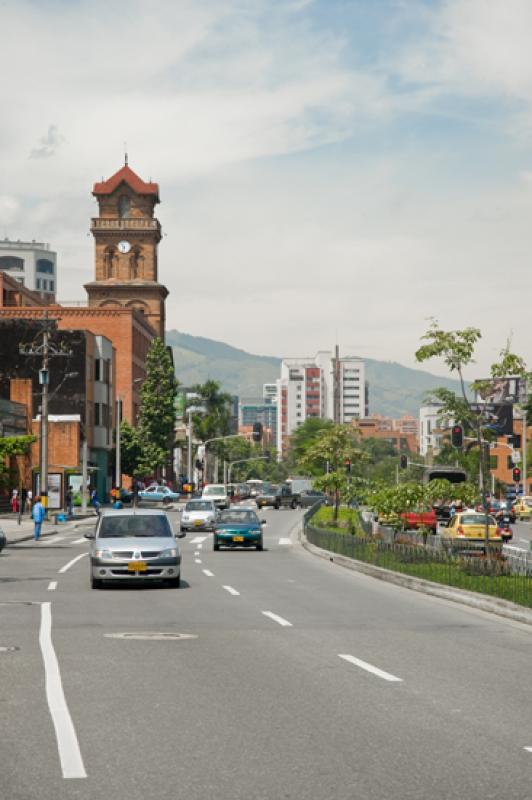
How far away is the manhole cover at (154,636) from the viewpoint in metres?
15.2

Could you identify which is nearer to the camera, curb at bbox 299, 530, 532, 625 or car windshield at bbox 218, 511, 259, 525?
curb at bbox 299, 530, 532, 625

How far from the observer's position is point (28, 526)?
61688 millimetres

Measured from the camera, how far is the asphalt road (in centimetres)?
734

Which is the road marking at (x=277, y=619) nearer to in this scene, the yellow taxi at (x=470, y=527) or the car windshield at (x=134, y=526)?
the car windshield at (x=134, y=526)

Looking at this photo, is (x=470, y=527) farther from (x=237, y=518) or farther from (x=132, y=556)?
(x=132, y=556)

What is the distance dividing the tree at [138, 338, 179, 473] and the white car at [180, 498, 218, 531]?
64.1 meters

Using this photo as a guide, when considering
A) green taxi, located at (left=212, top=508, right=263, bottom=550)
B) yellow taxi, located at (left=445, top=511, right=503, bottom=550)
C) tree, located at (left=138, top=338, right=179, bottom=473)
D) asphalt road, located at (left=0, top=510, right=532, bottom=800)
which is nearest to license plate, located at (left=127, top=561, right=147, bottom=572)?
asphalt road, located at (left=0, top=510, right=532, bottom=800)

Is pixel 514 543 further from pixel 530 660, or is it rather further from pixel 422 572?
pixel 530 660

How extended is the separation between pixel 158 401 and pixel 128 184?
3675cm

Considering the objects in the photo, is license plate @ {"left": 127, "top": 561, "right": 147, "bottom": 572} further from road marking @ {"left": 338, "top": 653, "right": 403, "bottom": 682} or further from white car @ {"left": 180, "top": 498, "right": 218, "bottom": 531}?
white car @ {"left": 180, "top": 498, "right": 218, "bottom": 531}

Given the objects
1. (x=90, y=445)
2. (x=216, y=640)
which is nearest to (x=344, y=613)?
(x=216, y=640)

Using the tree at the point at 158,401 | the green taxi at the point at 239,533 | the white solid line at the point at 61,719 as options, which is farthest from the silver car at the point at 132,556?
the tree at the point at 158,401

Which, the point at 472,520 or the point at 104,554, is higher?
the point at 104,554

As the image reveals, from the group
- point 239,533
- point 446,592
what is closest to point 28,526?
point 239,533
